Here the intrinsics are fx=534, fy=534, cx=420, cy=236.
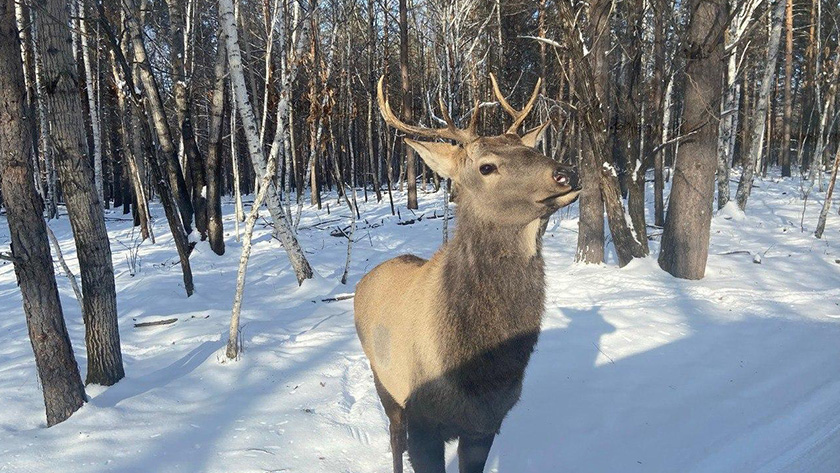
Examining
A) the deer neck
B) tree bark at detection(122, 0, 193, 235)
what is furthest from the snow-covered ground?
tree bark at detection(122, 0, 193, 235)

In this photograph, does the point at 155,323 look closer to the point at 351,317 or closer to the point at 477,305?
the point at 351,317

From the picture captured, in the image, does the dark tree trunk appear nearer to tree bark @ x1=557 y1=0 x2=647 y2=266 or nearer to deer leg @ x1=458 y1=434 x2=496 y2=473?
tree bark @ x1=557 y1=0 x2=647 y2=266

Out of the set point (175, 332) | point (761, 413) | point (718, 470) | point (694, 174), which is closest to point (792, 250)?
point (694, 174)

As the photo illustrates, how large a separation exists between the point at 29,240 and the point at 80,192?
0.66m

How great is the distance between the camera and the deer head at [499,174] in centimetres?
285

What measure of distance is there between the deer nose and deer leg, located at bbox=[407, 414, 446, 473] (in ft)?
5.12

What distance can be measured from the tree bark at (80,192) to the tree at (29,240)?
0.40m

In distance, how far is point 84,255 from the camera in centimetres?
456

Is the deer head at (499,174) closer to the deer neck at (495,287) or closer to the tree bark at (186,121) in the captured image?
the deer neck at (495,287)

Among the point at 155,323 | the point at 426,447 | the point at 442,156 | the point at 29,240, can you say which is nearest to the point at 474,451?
the point at 426,447

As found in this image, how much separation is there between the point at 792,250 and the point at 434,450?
30.9 feet

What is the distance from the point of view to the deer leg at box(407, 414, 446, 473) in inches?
122

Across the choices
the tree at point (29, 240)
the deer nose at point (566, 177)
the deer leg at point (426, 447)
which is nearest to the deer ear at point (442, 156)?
the deer nose at point (566, 177)

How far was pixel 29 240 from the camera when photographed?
3947 millimetres
